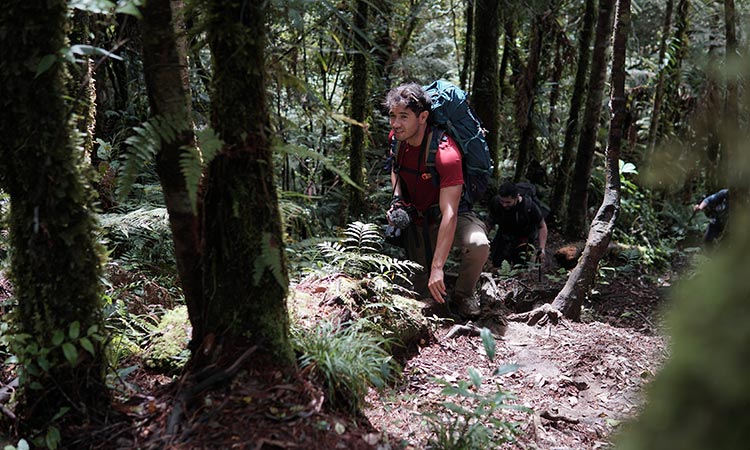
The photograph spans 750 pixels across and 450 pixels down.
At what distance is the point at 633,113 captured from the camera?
653 inches

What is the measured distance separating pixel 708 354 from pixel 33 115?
8.68ft

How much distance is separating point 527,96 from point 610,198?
5828mm

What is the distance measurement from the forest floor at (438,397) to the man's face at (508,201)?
1.29 m

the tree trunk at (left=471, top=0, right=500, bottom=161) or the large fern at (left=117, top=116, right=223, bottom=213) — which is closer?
the large fern at (left=117, top=116, right=223, bottom=213)

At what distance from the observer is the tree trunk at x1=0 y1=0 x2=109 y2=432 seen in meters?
2.41

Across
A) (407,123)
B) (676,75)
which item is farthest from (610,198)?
(676,75)

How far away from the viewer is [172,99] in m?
2.74

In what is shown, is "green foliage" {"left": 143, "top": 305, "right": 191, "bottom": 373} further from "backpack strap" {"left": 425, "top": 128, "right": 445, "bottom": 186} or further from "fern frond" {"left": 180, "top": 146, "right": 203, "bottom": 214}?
"backpack strap" {"left": 425, "top": 128, "right": 445, "bottom": 186}

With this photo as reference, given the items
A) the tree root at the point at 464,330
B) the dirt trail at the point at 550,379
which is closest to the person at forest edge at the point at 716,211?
the dirt trail at the point at 550,379

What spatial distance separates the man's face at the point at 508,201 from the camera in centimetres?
836


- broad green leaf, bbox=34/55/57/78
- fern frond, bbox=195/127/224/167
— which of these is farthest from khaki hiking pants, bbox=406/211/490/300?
broad green leaf, bbox=34/55/57/78

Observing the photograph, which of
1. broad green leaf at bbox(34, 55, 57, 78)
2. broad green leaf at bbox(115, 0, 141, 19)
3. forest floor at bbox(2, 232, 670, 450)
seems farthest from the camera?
forest floor at bbox(2, 232, 670, 450)

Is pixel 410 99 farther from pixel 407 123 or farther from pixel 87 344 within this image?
pixel 87 344

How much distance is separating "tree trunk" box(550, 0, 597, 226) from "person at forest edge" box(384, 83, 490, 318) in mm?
5898
